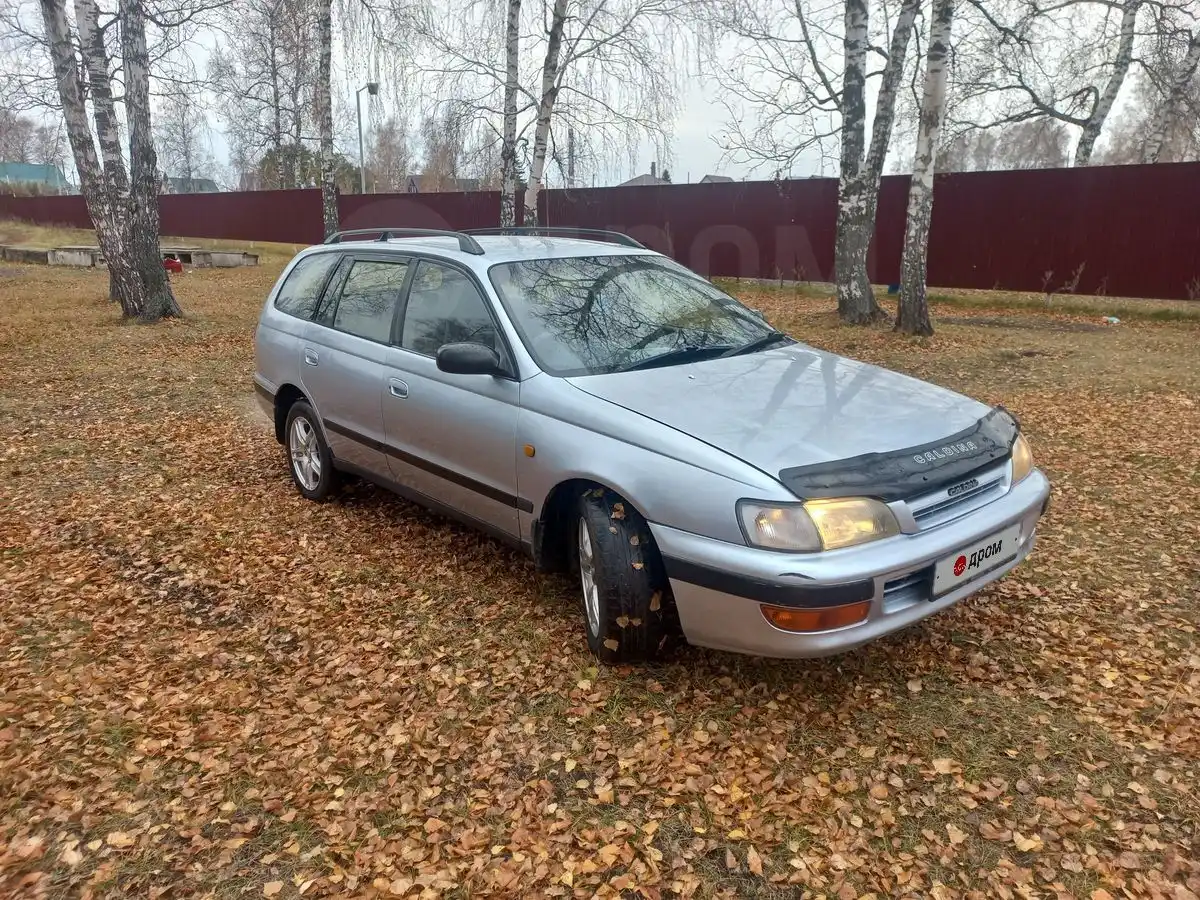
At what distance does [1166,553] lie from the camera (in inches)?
166

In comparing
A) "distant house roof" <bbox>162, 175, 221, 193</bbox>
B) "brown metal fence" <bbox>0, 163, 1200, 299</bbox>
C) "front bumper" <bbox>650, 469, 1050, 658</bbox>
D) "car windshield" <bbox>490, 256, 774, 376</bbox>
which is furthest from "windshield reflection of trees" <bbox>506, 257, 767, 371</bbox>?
"distant house roof" <bbox>162, 175, 221, 193</bbox>

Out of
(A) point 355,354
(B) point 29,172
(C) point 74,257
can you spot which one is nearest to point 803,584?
(A) point 355,354

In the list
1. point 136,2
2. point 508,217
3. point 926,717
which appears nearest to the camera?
point 926,717

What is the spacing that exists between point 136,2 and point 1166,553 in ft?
41.4

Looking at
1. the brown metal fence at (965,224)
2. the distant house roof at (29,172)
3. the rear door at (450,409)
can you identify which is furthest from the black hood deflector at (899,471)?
the distant house roof at (29,172)

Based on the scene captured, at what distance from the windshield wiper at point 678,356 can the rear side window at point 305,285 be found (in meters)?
2.36

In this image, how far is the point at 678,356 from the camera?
146 inches

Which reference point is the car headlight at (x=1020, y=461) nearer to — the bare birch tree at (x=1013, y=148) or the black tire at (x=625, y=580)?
the black tire at (x=625, y=580)

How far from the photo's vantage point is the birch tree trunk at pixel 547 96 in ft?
44.9

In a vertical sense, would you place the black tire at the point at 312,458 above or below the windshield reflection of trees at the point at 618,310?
below

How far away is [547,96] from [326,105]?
17.6 ft

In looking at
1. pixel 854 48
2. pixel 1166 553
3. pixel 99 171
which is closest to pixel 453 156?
pixel 99 171

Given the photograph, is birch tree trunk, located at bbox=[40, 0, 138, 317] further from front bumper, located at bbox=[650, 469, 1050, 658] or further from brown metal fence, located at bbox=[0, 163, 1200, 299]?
front bumper, located at bbox=[650, 469, 1050, 658]

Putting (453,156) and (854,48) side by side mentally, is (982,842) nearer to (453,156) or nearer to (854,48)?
(854,48)
